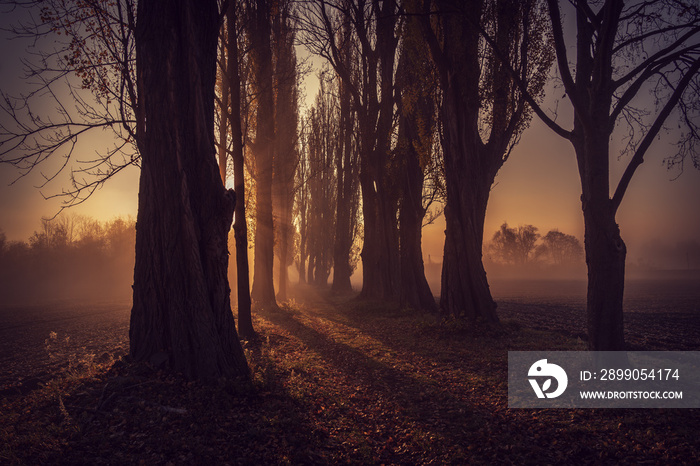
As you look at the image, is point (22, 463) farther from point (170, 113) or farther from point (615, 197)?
point (615, 197)

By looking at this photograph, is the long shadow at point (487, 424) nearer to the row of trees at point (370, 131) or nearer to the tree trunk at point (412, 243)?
the row of trees at point (370, 131)

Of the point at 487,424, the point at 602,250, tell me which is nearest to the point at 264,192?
the point at 602,250

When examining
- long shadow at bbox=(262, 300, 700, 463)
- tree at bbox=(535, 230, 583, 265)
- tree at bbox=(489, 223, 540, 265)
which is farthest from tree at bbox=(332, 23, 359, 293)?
tree at bbox=(535, 230, 583, 265)

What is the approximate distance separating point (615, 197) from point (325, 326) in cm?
909

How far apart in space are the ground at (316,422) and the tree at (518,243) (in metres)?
79.1

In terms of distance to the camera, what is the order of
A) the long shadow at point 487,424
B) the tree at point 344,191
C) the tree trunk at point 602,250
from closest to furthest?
the long shadow at point 487,424 < the tree trunk at point 602,250 < the tree at point 344,191

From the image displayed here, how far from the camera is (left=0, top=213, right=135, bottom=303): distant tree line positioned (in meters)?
38.1

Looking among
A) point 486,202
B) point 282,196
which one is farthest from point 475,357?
point 282,196

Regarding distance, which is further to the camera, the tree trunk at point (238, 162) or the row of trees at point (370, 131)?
the tree trunk at point (238, 162)

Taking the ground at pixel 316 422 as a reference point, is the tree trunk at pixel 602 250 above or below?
above

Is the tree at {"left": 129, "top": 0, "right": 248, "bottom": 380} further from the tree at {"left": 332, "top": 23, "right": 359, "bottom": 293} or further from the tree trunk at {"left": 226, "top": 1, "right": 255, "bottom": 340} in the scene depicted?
the tree at {"left": 332, "top": 23, "right": 359, "bottom": 293}

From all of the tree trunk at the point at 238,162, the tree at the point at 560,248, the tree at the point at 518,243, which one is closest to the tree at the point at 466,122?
the tree trunk at the point at 238,162

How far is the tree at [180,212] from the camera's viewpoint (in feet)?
17.5

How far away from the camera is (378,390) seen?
5703mm
